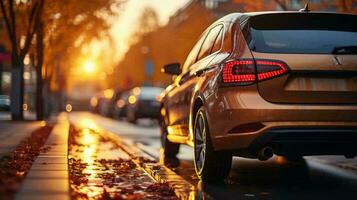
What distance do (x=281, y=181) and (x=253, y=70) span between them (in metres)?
2.11

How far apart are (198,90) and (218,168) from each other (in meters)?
0.92

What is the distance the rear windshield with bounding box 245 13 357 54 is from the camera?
22.0 ft

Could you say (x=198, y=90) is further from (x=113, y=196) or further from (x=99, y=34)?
(x=99, y=34)

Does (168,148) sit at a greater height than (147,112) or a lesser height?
lesser

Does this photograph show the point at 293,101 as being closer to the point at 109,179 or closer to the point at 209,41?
the point at 209,41

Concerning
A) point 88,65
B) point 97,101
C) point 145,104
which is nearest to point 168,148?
point 145,104

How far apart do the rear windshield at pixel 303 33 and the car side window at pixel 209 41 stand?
1.01 m

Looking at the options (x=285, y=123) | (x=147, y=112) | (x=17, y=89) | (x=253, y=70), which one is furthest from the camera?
(x=147, y=112)

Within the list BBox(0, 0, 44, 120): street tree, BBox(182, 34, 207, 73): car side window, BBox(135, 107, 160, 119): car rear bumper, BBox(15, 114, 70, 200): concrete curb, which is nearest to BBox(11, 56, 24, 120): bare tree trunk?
BBox(0, 0, 44, 120): street tree

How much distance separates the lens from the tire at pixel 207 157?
23.8 ft

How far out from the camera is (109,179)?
7453 millimetres

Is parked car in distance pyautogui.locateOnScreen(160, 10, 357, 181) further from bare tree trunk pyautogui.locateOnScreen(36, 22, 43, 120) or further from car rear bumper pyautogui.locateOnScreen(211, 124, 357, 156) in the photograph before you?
bare tree trunk pyautogui.locateOnScreen(36, 22, 43, 120)

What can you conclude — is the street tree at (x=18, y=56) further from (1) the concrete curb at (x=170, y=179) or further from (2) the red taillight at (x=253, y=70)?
(2) the red taillight at (x=253, y=70)

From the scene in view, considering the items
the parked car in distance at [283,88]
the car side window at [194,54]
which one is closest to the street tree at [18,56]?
the car side window at [194,54]
